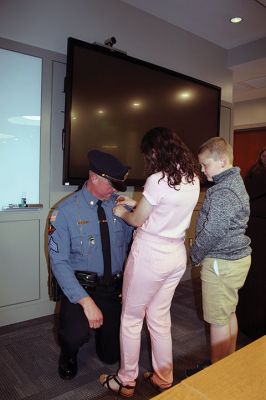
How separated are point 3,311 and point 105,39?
2.45m

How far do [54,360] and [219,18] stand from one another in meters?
3.45

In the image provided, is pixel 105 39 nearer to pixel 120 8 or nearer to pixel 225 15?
pixel 120 8

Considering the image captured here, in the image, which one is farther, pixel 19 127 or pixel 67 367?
pixel 19 127

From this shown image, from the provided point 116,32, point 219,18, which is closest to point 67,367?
point 116,32

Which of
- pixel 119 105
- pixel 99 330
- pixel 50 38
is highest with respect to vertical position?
pixel 50 38

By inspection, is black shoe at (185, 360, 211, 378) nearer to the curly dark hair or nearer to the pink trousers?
the pink trousers

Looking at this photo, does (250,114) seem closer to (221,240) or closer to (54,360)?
(221,240)

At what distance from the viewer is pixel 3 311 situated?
2480 millimetres

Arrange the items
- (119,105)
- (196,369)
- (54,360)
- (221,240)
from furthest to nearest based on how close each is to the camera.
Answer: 1. (119,105)
2. (54,360)
3. (196,369)
4. (221,240)

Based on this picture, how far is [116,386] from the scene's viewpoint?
5.50ft

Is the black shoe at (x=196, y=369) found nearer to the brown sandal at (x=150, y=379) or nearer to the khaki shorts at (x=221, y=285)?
the brown sandal at (x=150, y=379)

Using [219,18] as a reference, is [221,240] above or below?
below

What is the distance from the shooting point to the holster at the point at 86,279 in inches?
68.7

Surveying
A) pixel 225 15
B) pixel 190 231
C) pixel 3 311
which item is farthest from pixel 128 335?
pixel 225 15
